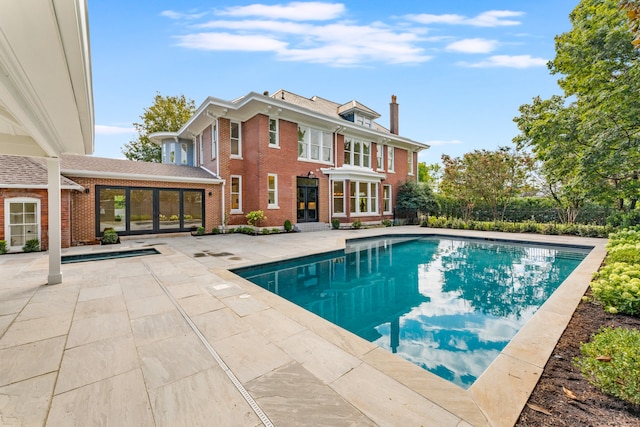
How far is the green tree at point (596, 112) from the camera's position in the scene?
6762 millimetres

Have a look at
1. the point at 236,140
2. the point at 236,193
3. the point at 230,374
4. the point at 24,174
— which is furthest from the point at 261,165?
the point at 230,374

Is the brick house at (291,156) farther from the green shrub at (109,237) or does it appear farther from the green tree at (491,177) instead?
the green shrub at (109,237)

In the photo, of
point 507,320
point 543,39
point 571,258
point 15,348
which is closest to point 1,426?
point 15,348

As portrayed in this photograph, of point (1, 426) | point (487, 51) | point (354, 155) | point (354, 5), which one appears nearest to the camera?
point (1, 426)

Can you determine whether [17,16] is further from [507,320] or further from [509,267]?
[509,267]

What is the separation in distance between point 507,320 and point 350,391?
3.78 m

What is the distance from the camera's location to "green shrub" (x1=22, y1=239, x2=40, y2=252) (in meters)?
8.24

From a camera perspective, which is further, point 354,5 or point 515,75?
point 515,75

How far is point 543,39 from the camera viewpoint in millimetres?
8812

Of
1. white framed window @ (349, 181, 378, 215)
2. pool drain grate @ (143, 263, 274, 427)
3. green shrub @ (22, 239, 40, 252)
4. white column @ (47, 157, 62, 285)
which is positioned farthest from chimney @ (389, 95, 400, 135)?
green shrub @ (22, 239, 40, 252)

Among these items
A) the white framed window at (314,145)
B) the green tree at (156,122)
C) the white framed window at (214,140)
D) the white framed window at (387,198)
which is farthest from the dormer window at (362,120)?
the green tree at (156,122)

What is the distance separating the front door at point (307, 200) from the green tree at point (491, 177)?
874cm

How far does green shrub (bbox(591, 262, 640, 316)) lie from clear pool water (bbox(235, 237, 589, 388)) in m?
1.08

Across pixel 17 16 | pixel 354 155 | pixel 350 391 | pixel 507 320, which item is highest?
pixel 354 155
